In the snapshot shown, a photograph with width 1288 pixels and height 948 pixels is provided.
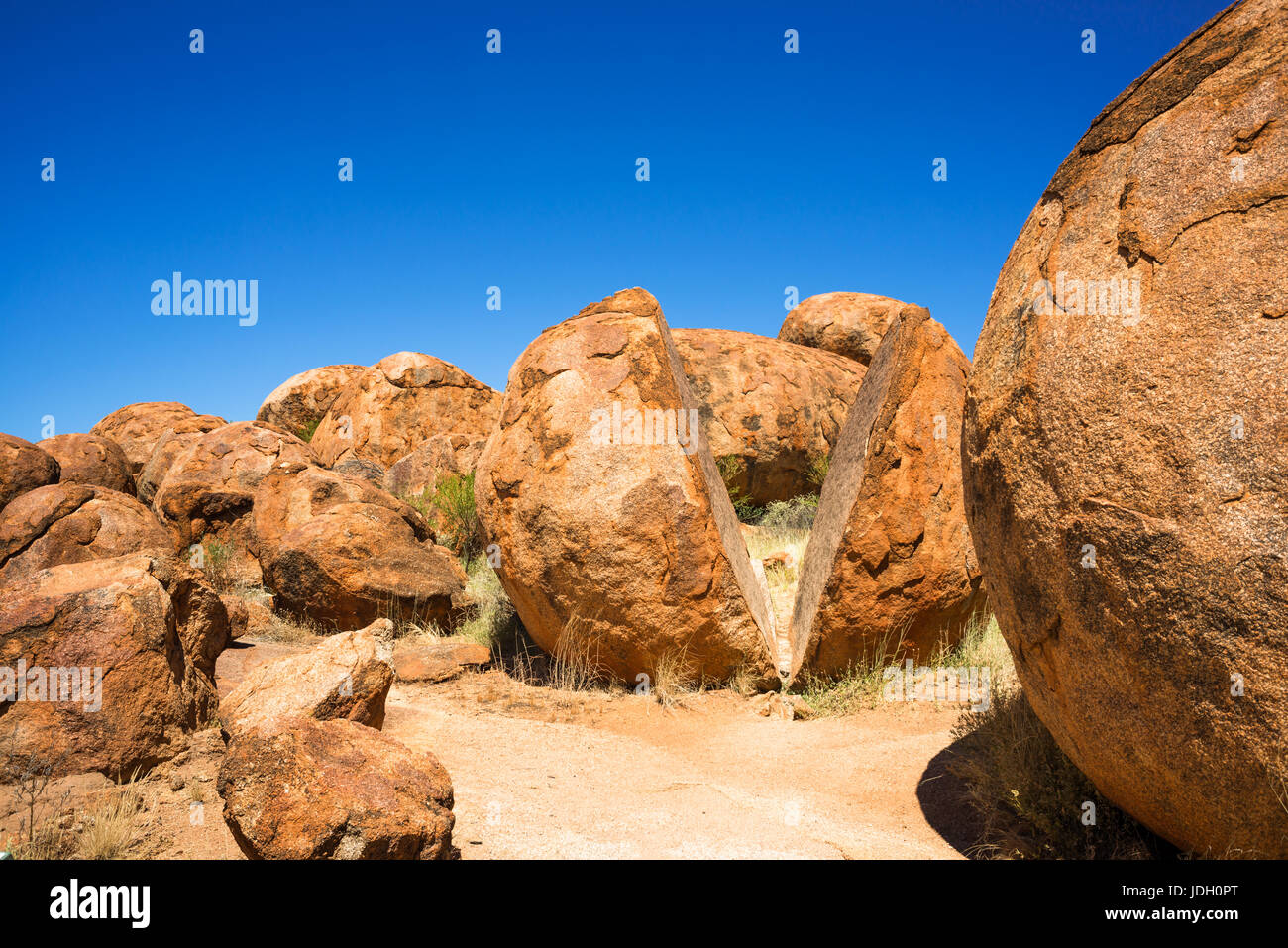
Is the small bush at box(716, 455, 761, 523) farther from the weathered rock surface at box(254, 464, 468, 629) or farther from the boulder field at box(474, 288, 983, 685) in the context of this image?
the boulder field at box(474, 288, 983, 685)

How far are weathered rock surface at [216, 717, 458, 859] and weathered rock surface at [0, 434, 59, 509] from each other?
8024 millimetres

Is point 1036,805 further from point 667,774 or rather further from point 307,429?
point 307,429

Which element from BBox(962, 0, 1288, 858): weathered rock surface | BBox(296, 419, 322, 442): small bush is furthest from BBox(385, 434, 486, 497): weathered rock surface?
BBox(962, 0, 1288, 858): weathered rock surface

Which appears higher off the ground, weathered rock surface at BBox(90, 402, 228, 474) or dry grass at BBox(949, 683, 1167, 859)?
weathered rock surface at BBox(90, 402, 228, 474)

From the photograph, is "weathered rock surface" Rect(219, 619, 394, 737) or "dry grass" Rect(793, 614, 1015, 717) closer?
"weathered rock surface" Rect(219, 619, 394, 737)

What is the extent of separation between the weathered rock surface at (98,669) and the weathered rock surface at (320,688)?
311 mm

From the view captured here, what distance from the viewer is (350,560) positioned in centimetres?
703

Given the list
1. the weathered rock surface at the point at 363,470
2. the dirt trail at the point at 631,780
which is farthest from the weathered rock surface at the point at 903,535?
the weathered rock surface at the point at 363,470

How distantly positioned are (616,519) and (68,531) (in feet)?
16.0

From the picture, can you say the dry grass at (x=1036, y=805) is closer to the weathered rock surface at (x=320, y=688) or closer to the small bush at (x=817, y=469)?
the weathered rock surface at (x=320, y=688)

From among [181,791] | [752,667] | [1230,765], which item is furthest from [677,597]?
[1230,765]

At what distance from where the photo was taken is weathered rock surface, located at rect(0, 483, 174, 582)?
6.73 m

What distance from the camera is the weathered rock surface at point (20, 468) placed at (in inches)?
352
